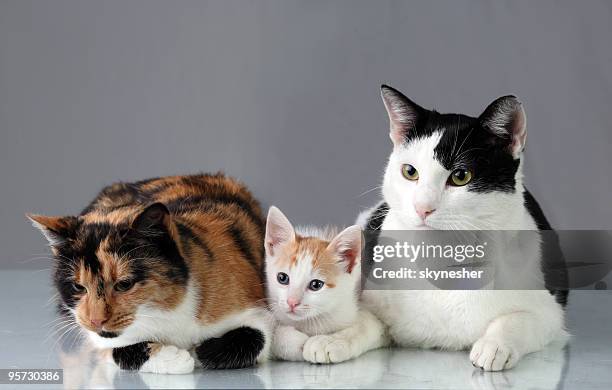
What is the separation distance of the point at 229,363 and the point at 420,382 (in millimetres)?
561

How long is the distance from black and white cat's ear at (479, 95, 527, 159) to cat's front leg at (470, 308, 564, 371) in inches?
19.9

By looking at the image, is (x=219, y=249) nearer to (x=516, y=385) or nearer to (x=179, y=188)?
(x=179, y=188)

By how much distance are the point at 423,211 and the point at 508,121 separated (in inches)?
14.8

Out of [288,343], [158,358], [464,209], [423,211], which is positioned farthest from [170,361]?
[464,209]

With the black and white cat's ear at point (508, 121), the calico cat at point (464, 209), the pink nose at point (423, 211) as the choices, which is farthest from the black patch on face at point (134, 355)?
the black and white cat's ear at point (508, 121)

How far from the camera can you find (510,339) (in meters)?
2.72

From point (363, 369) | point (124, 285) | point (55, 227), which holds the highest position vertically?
point (55, 227)

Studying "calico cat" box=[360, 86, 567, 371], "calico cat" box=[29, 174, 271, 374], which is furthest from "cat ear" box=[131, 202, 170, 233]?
"calico cat" box=[360, 86, 567, 371]

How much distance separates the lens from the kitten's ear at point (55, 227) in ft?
8.45

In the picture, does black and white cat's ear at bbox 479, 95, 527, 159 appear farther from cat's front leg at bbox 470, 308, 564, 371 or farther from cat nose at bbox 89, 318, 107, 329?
cat nose at bbox 89, 318, 107, 329

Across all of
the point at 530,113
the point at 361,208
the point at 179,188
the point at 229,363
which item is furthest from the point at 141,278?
the point at 530,113

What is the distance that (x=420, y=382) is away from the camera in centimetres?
262

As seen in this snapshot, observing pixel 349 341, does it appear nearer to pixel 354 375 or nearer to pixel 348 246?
pixel 354 375

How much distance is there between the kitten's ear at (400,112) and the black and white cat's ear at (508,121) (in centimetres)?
23
